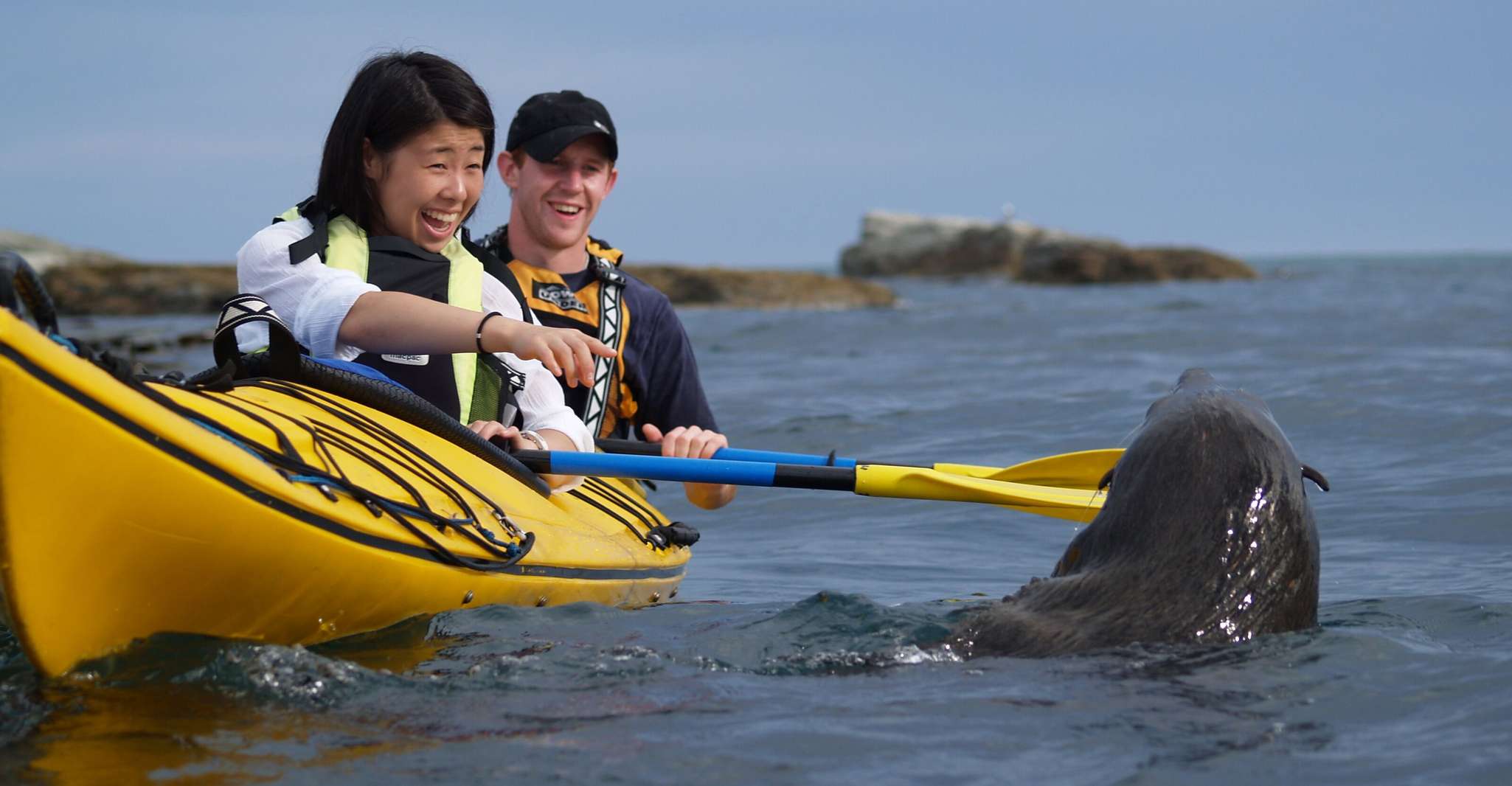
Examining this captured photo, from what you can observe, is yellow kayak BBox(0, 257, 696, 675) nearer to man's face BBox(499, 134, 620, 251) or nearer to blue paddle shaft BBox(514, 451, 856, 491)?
blue paddle shaft BBox(514, 451, 856, 491)

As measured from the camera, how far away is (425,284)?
435 centimetres

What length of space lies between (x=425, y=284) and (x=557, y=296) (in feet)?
3.78

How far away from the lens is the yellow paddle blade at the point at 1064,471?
5.27m

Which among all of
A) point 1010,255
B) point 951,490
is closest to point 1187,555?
point 951,490

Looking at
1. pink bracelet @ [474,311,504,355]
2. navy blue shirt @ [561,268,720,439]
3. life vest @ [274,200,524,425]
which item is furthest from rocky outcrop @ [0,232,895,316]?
pink bracelet @ [474,311,504,355]

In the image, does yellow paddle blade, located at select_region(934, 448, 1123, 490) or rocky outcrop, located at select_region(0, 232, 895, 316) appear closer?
yellow paddle blade, located at select_region(934, 448, 1123, 490)

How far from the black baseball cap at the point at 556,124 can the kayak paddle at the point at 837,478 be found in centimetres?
127

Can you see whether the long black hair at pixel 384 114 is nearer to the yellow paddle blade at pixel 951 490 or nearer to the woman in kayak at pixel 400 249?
the woman in kayak at pixel 400 249

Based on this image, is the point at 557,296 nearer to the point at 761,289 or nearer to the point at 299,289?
the point at 299,289

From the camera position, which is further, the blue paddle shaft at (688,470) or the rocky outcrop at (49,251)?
the rocky outcrop at (49,251)

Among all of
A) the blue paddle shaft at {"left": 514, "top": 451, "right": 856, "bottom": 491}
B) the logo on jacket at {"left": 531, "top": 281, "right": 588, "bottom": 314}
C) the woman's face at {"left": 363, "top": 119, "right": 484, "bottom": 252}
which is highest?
the woman's face at {"left": 363, "top": 119, "right": 484, "bottom": 252}

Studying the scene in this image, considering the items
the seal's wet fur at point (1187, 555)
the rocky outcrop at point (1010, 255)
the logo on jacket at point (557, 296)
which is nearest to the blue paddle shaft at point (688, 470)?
the logo on jacket at point (557, 296)

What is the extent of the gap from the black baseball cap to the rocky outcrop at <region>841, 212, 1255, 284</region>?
35.6m

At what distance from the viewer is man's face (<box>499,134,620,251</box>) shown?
5473 millimetres
